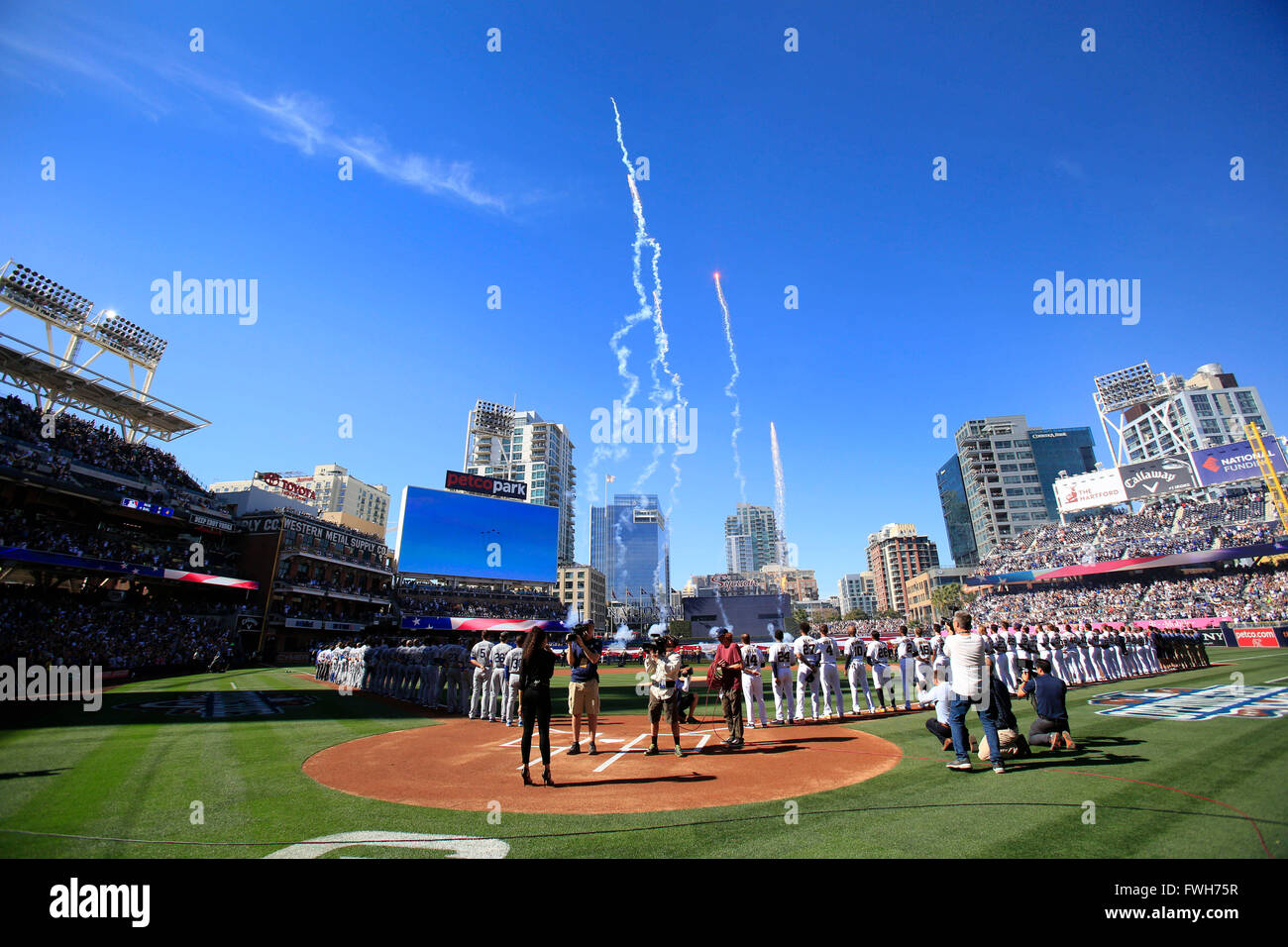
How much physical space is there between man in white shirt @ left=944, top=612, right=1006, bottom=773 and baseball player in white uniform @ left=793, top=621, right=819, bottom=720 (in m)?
4.19

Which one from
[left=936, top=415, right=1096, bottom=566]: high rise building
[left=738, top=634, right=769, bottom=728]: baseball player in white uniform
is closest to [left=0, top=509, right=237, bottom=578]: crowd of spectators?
[left=738, top=634, right=769, bottom=728]: baseball player in white uniform

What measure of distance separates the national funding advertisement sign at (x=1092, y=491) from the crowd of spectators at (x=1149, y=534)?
7.20ft

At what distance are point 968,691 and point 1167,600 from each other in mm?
60233

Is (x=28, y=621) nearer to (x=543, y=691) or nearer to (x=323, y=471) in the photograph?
(x=543, y=691)

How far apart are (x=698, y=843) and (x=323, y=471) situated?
19765cm

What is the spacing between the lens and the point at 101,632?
30.8 meters

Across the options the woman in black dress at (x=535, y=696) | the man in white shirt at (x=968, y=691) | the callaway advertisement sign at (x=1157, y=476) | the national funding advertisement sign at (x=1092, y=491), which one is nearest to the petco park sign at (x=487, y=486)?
the woman in black dress at (x=535, y=696)

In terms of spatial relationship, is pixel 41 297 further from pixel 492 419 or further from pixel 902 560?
pixel 902 560

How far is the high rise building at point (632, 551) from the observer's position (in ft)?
544

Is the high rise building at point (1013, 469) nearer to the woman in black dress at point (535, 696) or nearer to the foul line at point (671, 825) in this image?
the foul line at point (671, 825)

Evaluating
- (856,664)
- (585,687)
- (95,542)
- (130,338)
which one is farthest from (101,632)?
(856,664)

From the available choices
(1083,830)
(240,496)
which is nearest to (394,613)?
(240,496)

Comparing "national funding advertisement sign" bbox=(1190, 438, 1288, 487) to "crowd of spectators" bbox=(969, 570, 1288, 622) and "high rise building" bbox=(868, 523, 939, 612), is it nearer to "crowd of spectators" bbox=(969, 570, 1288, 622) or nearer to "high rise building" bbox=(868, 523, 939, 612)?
"crowd of spectators" bbox=(969, 570, 1288, 622)

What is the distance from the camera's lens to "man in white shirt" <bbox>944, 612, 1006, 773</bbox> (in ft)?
25.8
